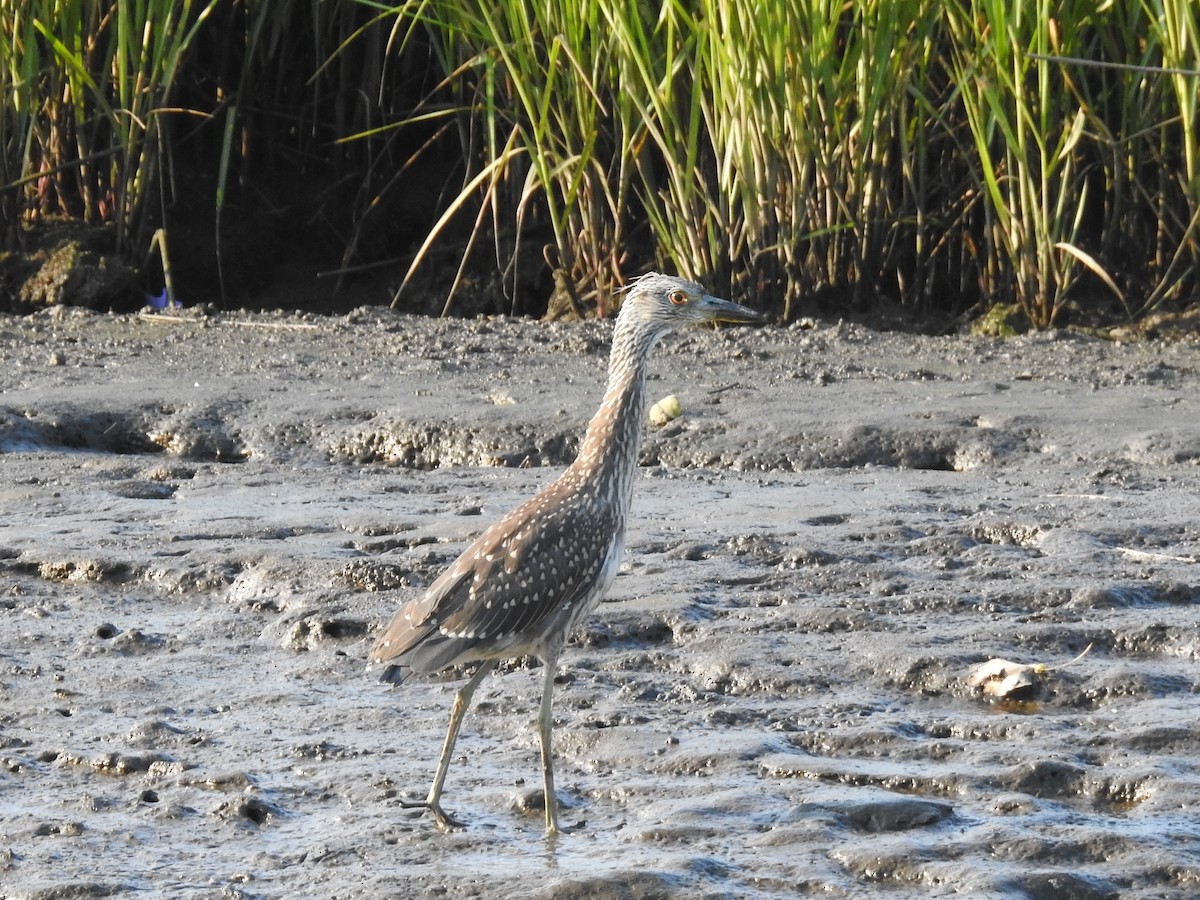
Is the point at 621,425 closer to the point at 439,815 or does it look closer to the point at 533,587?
the point at 533,587

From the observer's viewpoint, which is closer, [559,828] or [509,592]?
[559,828]

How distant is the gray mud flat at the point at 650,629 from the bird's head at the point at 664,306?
0.69 meters

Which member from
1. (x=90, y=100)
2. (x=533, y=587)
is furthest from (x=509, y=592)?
(x=90, y=100)

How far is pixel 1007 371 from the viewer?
6992 millimetres

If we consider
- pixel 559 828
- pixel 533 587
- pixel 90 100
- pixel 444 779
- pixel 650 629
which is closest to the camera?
pixel 559 828

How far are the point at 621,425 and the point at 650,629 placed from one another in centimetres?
59

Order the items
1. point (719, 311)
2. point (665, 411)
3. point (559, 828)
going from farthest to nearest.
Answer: point (665, 411) → point (719, 311) → point (559, 828)

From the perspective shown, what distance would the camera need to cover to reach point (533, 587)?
3672 mm

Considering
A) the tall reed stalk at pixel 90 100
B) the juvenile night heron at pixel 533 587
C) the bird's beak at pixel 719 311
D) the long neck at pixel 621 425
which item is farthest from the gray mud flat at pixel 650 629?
the tall reed stalk at pixel 90 100

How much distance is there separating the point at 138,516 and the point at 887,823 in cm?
285

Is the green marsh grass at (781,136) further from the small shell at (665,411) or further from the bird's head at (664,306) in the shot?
the bird's head at (664,306)

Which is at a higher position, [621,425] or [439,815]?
[621,425]

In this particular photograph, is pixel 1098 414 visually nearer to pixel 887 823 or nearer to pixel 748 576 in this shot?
pixel 748 576

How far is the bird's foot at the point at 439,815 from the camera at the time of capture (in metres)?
3.42
